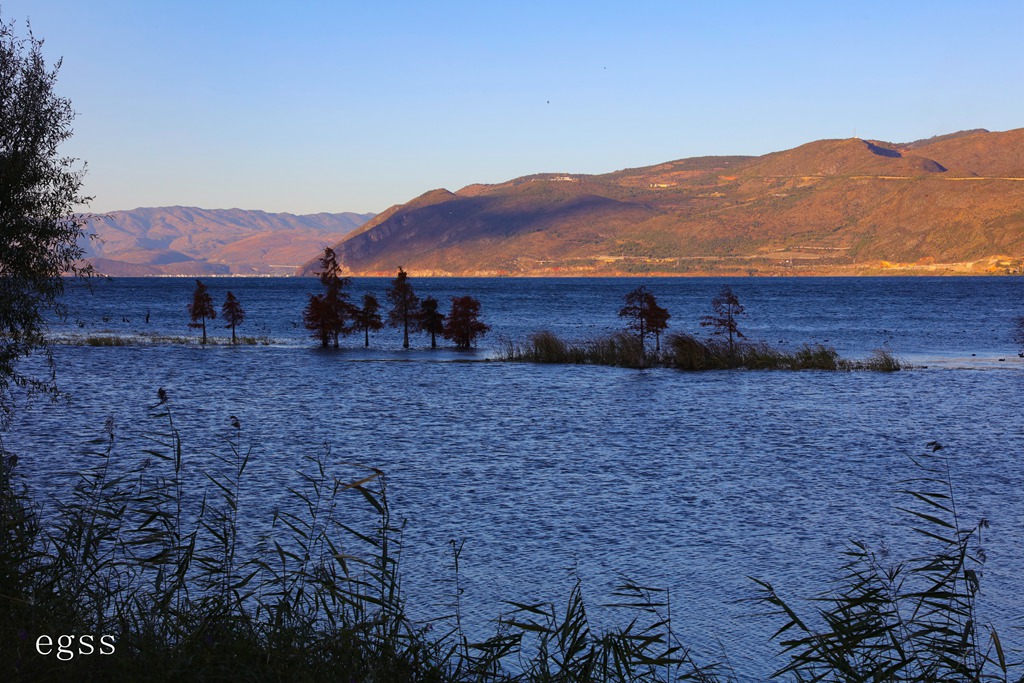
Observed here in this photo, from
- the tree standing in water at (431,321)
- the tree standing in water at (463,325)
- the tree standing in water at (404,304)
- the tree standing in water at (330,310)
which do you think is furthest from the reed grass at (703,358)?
the tree standing in water at (330,310)

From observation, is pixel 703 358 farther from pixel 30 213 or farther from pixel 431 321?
pixel 30 213

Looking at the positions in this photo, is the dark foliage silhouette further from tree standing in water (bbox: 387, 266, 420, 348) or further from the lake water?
tree standing in water (bbox: 387, 266, 420, 348)

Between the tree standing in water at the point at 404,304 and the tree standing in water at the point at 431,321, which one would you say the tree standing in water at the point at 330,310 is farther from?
the tree standing in water at the point at 431,321

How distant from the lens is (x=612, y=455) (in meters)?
25.2

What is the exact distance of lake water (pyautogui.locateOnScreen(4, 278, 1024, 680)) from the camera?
47.5 feet

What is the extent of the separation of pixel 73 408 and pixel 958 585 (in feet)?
97.9

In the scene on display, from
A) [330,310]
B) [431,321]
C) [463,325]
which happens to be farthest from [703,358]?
[330,310]

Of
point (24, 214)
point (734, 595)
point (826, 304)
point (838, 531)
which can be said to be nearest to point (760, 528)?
point (838, 531)

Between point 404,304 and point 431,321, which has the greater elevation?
point 404,304

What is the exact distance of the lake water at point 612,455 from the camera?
14.5 meters

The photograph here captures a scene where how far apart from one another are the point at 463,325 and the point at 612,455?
4245 centimetres

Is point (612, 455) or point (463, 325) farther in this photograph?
point (463, 325)

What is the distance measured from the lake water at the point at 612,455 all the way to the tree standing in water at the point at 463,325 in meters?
8.08

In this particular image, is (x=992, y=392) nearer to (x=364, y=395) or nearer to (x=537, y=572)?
(x=364, y=395)
